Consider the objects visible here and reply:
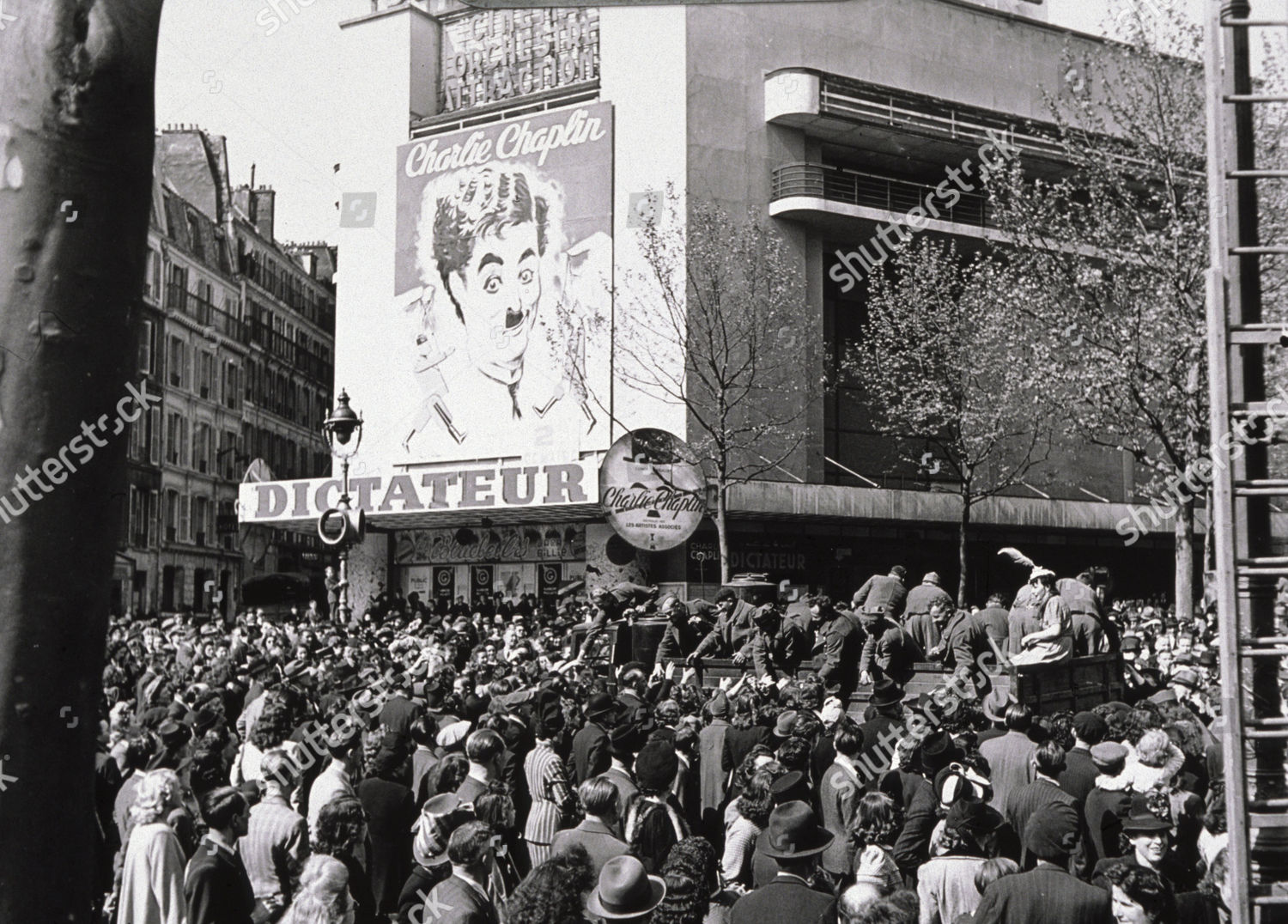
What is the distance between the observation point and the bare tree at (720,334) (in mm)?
36594

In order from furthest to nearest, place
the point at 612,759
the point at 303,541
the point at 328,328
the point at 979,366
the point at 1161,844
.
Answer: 1. the point at 328,328
2. the point at 303,541
3. the point at 979,366
4. the point at 612,759
5. the point at 1161,844

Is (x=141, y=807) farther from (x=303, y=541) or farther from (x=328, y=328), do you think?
(x=328, y=328)

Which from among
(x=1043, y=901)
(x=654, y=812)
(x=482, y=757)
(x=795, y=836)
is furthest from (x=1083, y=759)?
(x=482, y=757)

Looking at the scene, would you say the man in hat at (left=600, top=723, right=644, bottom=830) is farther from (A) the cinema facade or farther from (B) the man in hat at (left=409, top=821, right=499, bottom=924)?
(A) the cinema facade

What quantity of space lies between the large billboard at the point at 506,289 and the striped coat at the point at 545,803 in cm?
3020

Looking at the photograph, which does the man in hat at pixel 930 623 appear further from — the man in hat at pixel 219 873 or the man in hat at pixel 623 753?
the man in hat at pixel 219 873

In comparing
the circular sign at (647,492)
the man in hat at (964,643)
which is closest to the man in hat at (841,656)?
the man in hat at (964,643)

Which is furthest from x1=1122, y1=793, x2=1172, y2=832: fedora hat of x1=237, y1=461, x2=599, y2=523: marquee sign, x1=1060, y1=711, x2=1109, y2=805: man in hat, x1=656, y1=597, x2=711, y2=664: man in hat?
x1=237, y1=461, x2=599, y2=523: marquee sign

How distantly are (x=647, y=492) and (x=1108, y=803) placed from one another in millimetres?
22171

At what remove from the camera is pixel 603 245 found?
39.8 metres

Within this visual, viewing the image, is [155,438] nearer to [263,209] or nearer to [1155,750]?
[263,209]

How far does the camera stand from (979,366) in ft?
115

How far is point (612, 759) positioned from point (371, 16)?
40840mm

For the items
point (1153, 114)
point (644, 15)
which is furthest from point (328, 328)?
point (1153, 114)
